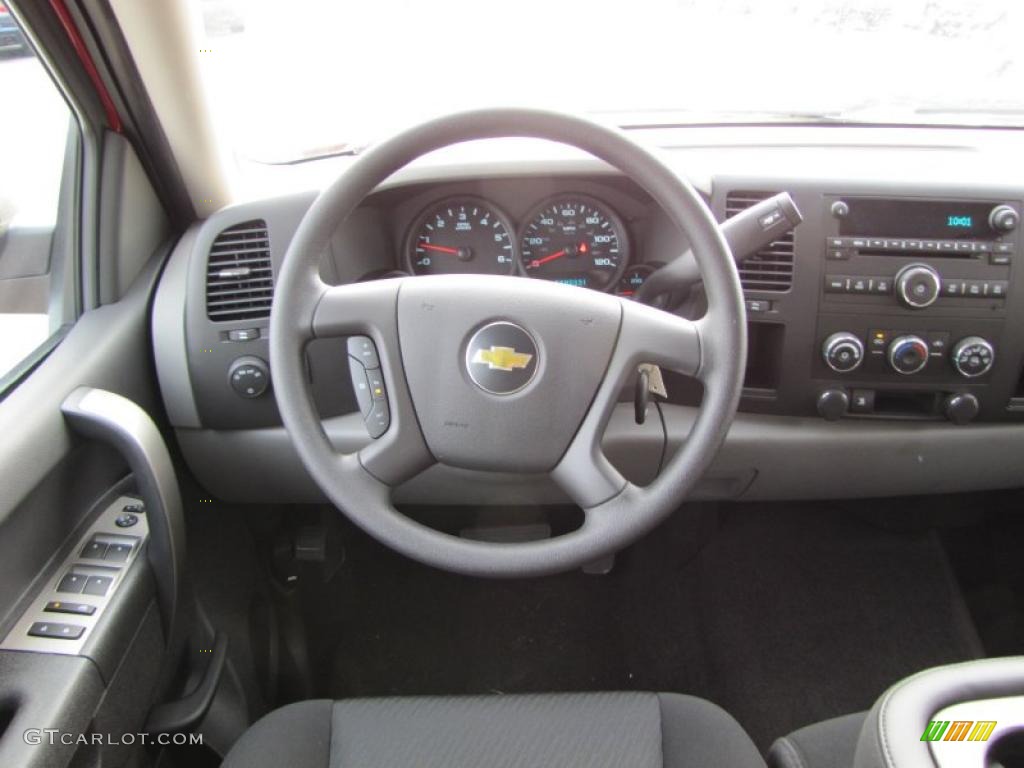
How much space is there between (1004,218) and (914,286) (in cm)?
19

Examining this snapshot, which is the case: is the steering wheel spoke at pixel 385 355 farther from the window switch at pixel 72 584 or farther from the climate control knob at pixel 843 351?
the climate control knob at pixel 843 351

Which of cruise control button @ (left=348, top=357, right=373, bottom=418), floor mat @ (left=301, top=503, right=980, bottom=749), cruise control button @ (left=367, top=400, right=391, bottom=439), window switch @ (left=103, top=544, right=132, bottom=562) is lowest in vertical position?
floor mat @ (left=301, top=503, right=980, bottom=749)

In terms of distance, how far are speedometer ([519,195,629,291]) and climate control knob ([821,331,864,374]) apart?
1.31 ft

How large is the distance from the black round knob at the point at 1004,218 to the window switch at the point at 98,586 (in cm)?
153

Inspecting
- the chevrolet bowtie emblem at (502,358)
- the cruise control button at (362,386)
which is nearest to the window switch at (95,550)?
the cruise control button at (362,386)

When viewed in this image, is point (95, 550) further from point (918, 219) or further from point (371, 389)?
point (918, 219)

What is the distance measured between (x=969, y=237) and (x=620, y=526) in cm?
87

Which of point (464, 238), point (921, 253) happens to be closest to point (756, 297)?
point (921, 253)

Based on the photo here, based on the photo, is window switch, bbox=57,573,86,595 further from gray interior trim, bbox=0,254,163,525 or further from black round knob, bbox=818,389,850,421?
black round knob, bbox=818,389,850,421

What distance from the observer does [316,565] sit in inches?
75.2

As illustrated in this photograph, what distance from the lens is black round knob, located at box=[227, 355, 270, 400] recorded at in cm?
149

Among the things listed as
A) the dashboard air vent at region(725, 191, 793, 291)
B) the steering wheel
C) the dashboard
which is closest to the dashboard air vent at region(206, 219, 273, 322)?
the dashboard

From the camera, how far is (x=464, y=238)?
157 centimetres

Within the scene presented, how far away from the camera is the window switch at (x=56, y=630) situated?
110 cm
